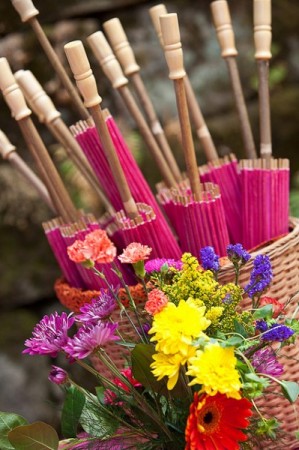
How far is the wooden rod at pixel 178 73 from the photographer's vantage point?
2.54ft

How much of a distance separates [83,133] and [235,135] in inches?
42.6

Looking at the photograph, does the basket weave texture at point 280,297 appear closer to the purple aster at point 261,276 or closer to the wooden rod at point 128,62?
the purple aster at point 261,276

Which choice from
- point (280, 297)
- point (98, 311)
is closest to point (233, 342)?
point (98, 311)

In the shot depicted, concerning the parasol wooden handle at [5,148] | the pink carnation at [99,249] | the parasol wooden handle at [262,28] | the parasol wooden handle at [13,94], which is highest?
the parasol wooden handle at [13,94]

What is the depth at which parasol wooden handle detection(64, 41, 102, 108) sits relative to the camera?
0.75 metres

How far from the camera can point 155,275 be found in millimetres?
709

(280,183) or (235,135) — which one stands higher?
(280,183)

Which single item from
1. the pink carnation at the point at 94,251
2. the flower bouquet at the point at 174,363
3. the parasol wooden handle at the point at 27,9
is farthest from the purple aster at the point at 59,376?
the parasol wooden handle at the point at 27,9

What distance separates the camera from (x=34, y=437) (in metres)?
0.71

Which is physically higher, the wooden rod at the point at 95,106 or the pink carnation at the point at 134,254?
the wooden rod at the point at 95,106

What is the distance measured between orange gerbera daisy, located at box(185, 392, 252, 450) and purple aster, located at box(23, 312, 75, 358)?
0.42ft

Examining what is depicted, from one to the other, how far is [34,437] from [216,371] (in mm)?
208

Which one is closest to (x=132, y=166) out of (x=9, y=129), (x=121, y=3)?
(x=9, y=129)

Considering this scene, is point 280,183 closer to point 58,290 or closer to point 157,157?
point 157,157
